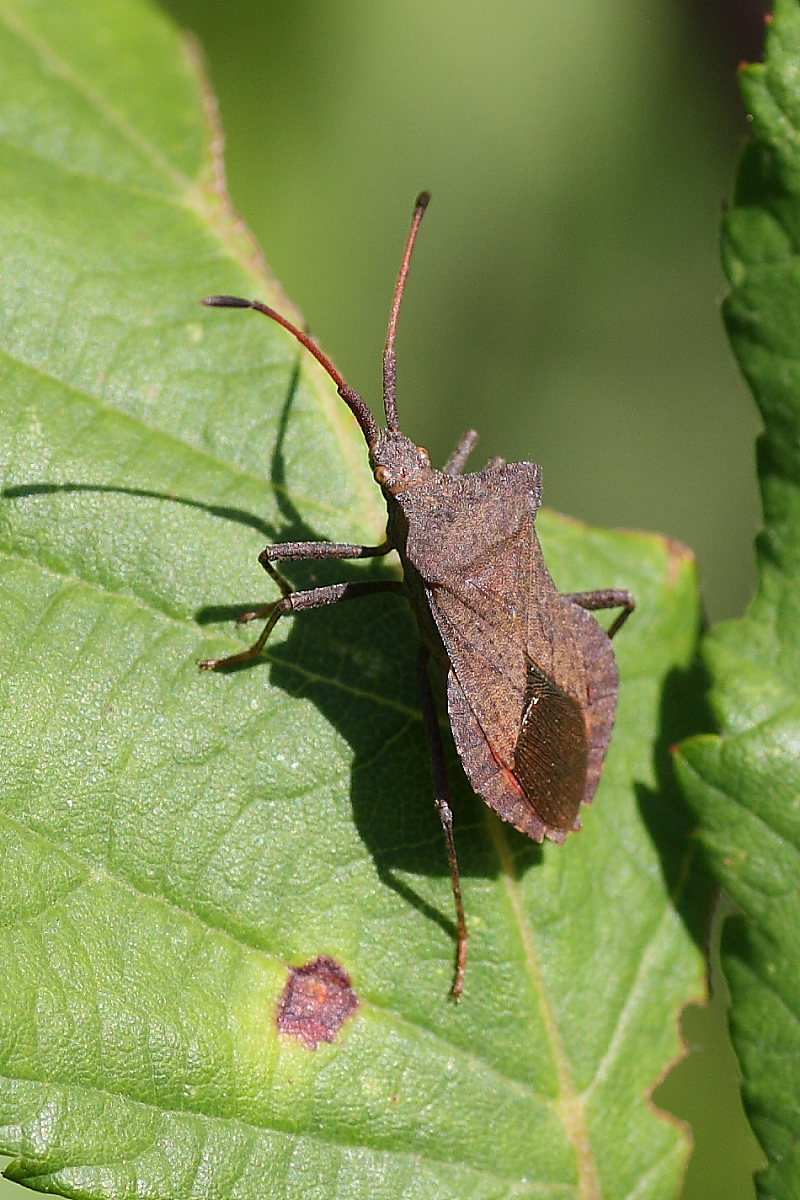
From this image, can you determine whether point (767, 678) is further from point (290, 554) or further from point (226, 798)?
point (226, 798)

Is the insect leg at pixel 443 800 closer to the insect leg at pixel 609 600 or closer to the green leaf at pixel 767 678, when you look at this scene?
the insect leg at pixel 609 600

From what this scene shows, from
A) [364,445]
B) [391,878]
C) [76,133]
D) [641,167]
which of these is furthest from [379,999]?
[641,167]

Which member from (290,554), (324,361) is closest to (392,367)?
(324,361)

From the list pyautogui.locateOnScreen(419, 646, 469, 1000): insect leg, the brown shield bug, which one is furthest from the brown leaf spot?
the brown shield bug

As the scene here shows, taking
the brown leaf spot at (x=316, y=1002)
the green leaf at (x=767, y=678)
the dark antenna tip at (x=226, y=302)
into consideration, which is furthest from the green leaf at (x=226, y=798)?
the green leaf at (x=767, y=678)

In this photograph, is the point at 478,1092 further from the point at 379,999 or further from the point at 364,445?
the point at 364,445

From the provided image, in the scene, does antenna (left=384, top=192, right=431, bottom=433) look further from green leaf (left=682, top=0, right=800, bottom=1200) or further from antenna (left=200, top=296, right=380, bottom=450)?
green leaf (left=682, top=0, right=800, bottom=1200)

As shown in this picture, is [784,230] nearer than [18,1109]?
No
